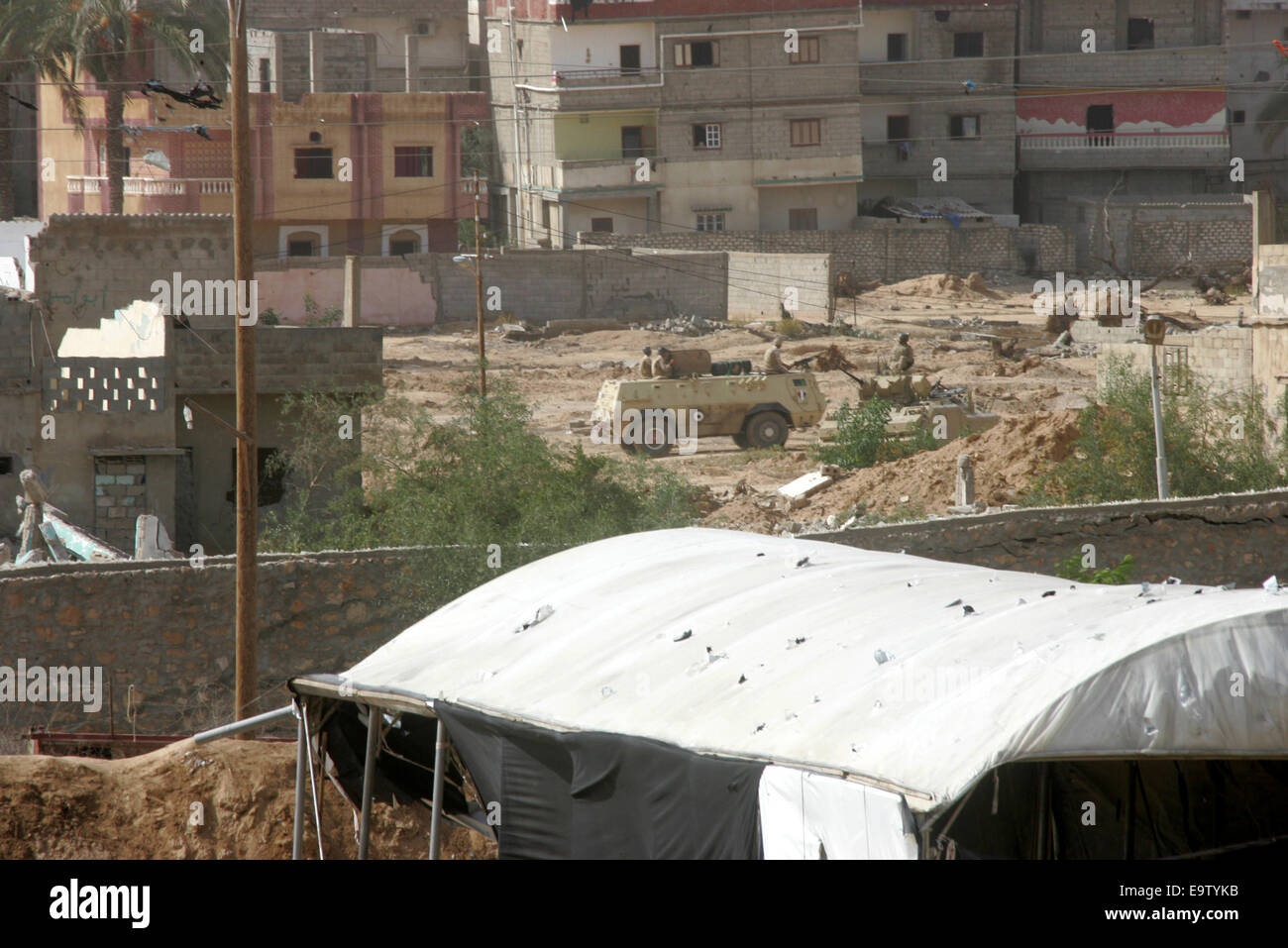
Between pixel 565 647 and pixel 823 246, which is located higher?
pixel 823 246

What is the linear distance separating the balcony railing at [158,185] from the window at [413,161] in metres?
5.04

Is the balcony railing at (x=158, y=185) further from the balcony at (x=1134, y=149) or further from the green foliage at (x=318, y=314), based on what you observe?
the balcony at (x=1134, y=149)

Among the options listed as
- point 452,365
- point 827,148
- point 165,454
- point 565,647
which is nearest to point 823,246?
point 827,148

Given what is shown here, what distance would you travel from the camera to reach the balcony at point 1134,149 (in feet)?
182

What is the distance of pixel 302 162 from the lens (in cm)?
4581

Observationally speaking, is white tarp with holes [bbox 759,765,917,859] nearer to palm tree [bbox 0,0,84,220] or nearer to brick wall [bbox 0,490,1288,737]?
brick wall [bbox 0,490,1288,737]

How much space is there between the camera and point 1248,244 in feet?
171

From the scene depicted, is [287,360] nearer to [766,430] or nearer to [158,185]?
[766,430]

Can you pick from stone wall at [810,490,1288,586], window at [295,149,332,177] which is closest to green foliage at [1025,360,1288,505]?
stone wall at [810,490,1288,586]

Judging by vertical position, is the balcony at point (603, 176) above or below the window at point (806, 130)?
below

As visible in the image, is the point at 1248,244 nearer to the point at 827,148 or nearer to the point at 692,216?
the point at 827,148

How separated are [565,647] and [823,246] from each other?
Answer: 141 ft

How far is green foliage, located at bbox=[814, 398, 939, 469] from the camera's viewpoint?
2511cm

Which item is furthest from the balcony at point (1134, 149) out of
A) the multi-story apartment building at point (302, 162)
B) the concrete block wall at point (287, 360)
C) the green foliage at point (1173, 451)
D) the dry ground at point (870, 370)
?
the concrete block wall at point (287, 360)
